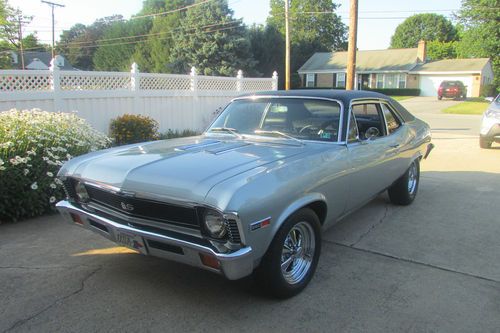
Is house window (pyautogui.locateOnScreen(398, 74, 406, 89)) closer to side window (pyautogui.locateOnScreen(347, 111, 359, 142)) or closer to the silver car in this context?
the silver car

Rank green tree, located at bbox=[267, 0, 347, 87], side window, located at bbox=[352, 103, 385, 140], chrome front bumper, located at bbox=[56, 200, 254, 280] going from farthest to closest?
green tree, located at bbox=[267, 0, 347, 87]
side window, located at bbox=[352, 103, 385, 140]
chrome front bumper, located at bbox=[56, 200, 254, 280]

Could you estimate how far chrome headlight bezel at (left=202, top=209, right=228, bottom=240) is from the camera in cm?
284

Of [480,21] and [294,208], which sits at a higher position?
[480,21]

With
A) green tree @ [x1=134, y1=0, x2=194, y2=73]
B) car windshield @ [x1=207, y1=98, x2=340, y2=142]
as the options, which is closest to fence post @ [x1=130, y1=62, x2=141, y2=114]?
car windshield @ [x1=207, y1=98, x2=340, y2=142]

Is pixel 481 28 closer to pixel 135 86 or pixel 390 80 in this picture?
pixel 390 80

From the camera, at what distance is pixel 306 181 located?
340 centimetres

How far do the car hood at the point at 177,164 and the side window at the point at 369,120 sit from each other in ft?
3.47

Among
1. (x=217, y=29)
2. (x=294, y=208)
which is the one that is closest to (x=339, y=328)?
(x=294, y=208)

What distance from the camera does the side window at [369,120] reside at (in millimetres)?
4715

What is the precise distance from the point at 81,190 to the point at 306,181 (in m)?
1.93

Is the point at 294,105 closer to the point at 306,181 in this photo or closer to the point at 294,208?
the point at 306,181

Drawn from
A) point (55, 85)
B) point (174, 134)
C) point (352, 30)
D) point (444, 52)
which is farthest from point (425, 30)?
point (55, 85)

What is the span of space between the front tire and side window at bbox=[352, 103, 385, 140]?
1467 mm

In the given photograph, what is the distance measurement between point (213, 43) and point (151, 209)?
31.4 metres
